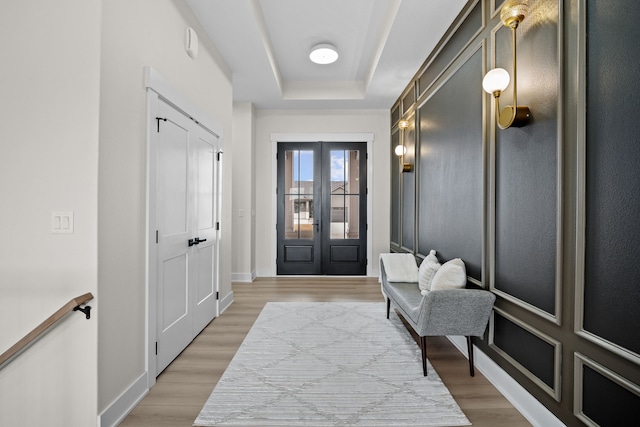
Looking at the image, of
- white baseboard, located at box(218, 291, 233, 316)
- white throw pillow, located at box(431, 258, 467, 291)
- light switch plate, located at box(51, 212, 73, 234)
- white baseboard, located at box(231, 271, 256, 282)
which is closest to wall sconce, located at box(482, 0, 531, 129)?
white throw pillow, located at box(431, 258, 467, 291)

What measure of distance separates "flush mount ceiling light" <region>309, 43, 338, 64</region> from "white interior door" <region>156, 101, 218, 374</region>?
1751mm

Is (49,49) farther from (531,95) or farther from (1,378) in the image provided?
(531,95)

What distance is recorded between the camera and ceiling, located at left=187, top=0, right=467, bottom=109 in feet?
9.84

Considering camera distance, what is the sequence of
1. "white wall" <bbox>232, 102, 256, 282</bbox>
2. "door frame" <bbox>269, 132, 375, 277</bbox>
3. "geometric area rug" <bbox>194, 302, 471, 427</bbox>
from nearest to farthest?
"geometric area rug" <bbox>194, 302, 471, 427</bbox>, "white wall" <bbox>232, 102, 256, 282</bbox>, "door frame" <bbox>269, 132, 375, 277</bbox>

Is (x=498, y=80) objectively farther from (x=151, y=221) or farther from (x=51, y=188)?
A: (x=51, y=188)

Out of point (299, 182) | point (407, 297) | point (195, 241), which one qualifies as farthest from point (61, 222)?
point (299, 182)

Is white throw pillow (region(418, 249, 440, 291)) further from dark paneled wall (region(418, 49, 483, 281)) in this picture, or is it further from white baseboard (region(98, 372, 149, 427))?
white baseboard (region(98, 372, 149, 427))

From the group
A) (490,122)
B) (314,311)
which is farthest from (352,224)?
(490,122)

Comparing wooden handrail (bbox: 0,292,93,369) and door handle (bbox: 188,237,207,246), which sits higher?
door handle (bbox: 188,237,207,246)

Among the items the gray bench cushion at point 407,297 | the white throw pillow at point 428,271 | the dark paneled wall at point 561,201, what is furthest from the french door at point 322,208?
the dark paneled wall at point 561,201

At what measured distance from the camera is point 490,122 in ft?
7.83

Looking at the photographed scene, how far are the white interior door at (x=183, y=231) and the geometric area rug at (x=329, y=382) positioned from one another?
1.69 ft

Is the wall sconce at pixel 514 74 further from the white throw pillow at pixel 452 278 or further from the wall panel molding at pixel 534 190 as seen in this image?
the white throw pillow at pixel 452 278

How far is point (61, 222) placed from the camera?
5.58 ft
